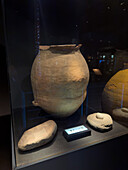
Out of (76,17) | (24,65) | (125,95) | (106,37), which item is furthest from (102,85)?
(24,65)

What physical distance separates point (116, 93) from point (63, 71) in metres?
0.90

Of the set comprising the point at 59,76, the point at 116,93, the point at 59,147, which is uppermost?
the point at 59,76

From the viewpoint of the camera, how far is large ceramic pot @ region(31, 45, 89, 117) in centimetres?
143

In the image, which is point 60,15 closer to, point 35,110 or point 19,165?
point 35,110

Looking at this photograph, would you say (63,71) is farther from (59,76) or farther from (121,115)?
(121,115)

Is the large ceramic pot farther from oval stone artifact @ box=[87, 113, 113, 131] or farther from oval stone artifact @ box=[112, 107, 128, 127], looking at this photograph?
oval stone artifact @ box=[112, 107, 128, 127]

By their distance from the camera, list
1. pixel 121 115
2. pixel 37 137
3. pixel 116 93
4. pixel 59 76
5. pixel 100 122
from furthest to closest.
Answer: pixel 116 93, pixel 121 115, pixel 100 122, pixel 59 76, pixel 37 137

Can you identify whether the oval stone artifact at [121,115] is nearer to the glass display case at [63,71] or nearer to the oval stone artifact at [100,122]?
the glass display case at [63,71]

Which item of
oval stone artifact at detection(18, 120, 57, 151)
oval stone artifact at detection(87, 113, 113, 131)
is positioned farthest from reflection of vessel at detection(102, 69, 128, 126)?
oval stone artifact at detection(18, 120, 57, 151)

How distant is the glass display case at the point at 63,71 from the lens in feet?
4.44

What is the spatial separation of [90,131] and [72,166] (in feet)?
1.28

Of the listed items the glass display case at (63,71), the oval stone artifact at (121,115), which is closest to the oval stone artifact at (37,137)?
the glass display case at (63,71)

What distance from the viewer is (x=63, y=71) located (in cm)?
143

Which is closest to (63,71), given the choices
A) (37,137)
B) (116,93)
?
(37,137)
